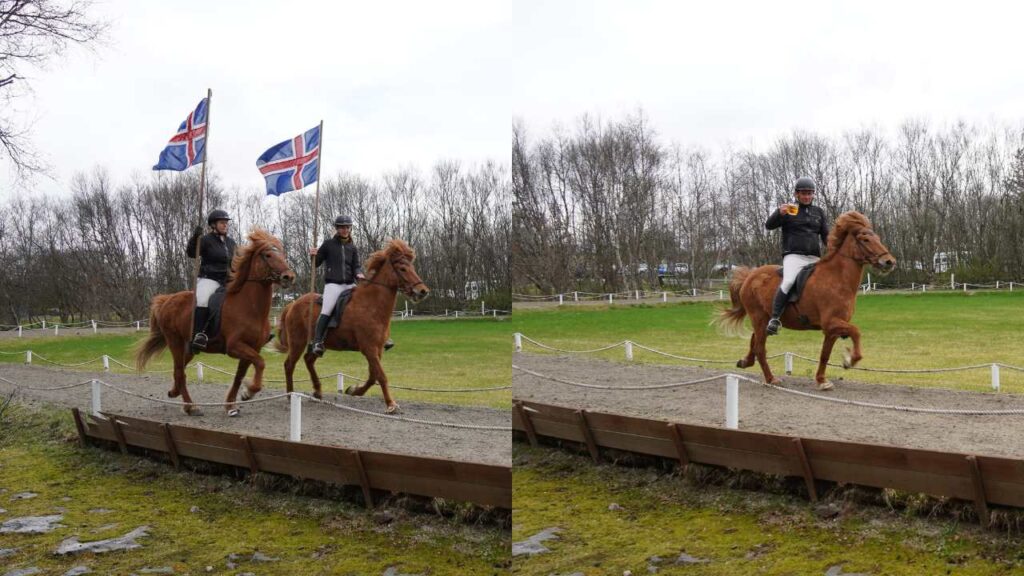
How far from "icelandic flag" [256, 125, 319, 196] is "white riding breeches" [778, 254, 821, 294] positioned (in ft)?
13.6

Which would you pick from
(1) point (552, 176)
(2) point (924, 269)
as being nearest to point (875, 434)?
(1) point (552, 176)

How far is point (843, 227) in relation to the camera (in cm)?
713

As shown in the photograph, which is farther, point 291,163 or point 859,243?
point 859,243

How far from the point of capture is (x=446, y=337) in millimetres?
6430

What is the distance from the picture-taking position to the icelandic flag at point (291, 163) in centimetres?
617

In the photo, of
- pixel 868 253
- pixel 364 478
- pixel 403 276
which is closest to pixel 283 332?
pixel 403 276

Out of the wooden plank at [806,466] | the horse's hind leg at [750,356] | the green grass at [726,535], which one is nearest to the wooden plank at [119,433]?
the green grass at [726,535]

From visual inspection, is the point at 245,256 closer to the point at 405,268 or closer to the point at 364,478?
the point at 405,268

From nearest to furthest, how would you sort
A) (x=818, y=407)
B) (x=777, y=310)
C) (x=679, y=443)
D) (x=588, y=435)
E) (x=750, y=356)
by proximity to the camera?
1. (x=679, y=443)
2. (x=588, y=435)
3. (x=818, y=407)
4. (x=777, y=310)
5. (x=750, y=356)

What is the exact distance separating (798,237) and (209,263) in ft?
16.5

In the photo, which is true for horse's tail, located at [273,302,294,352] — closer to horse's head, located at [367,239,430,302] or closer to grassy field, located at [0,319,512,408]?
grassy field, located at [0,319,512,408]

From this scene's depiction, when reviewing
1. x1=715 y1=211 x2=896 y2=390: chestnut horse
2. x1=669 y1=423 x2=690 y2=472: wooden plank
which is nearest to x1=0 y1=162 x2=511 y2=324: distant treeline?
x1=669 y1=423 x2=690 y2=472: wooden plank

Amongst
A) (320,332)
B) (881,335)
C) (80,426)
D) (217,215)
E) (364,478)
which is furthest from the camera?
(881,335)

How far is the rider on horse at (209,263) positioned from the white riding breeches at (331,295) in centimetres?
84
